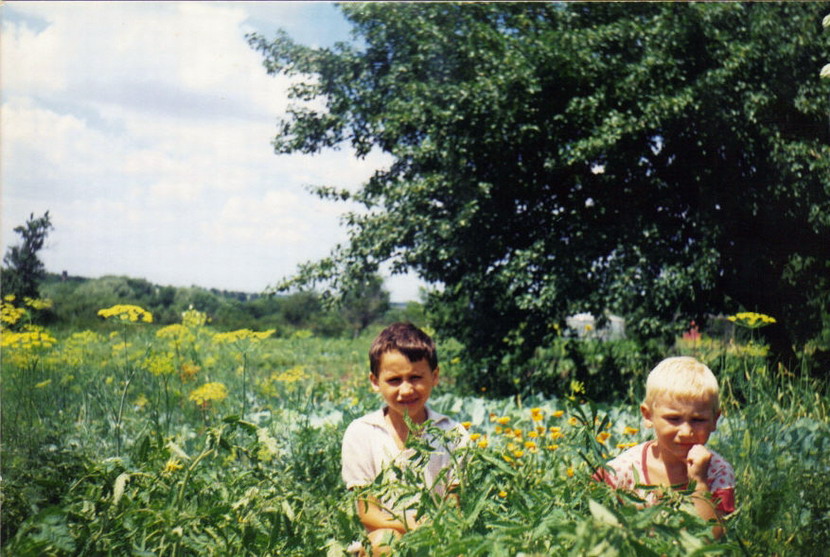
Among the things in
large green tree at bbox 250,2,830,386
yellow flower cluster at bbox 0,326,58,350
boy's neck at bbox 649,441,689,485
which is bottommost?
boy's neck at bbox 649,441,689,485

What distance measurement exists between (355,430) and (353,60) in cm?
555

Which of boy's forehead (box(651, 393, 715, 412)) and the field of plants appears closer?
the field of plants

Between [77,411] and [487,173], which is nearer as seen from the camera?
[77,411]

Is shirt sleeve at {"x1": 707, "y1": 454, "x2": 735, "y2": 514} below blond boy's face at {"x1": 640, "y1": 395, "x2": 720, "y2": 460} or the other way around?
below

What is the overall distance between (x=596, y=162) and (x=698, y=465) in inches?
196

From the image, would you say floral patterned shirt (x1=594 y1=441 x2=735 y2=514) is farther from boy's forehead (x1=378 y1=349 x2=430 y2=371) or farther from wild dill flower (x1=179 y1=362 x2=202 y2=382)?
wild dill flower (x1=179 y1=362 x2=202 y2=382)

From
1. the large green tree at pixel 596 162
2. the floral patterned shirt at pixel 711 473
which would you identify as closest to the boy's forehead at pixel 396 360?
the floral patterned shirt at pixel 711 473

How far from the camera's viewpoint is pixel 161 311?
640 centimetres

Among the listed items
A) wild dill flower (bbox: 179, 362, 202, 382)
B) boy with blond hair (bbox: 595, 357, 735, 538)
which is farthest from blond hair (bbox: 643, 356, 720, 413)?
wild dill flower (bbox: 179, 362, 202, 382)

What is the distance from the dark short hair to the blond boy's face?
0.73 metres

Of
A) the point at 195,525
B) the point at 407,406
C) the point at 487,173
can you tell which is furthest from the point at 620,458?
the point at 487,173

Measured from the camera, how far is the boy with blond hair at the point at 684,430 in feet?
6.02

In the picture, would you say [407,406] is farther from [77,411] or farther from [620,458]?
[77,411]

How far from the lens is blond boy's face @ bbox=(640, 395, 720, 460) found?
6.02 feet
